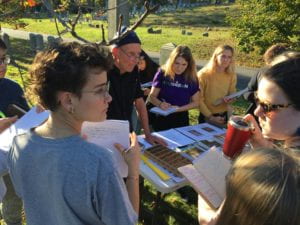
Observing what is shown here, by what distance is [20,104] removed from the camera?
2.66 meters

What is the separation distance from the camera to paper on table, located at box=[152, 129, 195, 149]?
2757 mm

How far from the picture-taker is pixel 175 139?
2873 mm

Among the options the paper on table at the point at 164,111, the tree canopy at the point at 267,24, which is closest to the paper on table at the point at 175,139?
the paper on table at the point at 164,111

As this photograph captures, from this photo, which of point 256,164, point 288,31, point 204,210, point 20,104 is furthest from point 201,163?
point 288,31

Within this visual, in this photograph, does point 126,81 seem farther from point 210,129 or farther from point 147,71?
point 147,71

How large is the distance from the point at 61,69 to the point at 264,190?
0.88 m

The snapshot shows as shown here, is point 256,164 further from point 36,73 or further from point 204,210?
point 36,73

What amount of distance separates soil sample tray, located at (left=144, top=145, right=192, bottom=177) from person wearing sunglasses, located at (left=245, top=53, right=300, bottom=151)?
2.34 feet

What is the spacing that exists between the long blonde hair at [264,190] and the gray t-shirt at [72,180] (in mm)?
435

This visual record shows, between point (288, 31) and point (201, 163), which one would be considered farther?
point (288, 31)

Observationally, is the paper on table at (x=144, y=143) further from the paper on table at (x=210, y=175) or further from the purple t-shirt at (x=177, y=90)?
the purple t-shirt at (x=177, y=90)

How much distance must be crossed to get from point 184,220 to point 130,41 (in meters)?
1.89

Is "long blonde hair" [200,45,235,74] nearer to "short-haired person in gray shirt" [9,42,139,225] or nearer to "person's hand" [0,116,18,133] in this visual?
"person's hand" [0,116,18,133]

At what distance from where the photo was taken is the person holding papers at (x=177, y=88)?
379 cm
